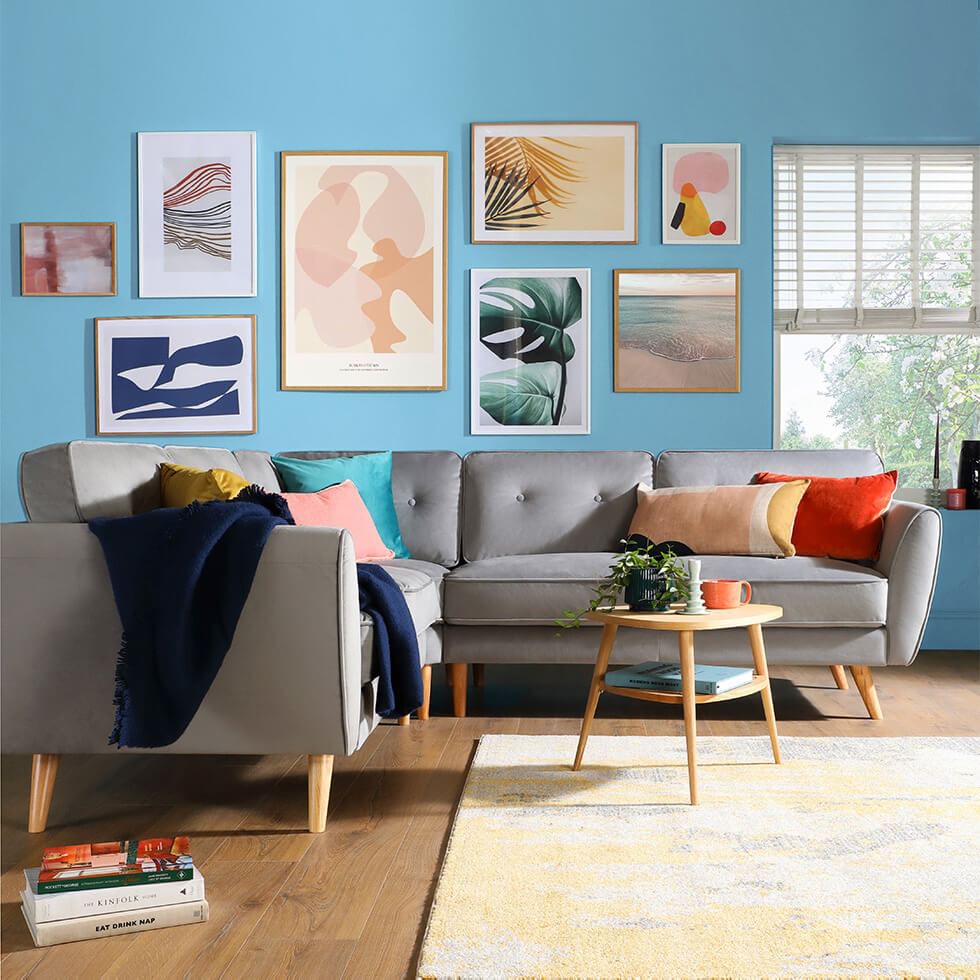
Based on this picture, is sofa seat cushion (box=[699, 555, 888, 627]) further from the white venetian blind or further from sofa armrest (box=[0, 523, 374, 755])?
the white venetian blind

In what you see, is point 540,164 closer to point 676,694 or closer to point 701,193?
point 701,193

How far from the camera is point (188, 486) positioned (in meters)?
2.82

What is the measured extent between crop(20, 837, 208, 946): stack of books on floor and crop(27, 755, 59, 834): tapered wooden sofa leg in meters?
0.48

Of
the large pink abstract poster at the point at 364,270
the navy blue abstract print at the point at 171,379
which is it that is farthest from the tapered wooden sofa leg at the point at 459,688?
the navy blue abstract print at the point at 171,379

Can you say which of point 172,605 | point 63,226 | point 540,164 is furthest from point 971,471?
point 63,226

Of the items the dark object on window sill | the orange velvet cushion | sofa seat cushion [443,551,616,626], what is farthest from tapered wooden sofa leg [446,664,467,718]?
the dark object on window sill

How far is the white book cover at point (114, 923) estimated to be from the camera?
185cm

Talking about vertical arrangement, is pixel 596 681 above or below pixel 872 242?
below

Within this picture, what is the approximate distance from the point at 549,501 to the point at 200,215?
6.55 ft

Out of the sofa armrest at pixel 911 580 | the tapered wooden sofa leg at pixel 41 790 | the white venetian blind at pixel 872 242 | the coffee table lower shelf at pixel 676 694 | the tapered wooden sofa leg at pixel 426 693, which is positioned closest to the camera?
the tapered wooden sofa leg at pixel 41 790

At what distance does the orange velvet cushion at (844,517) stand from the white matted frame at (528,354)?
46.9 inches

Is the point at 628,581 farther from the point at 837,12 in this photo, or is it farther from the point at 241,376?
the point at 837,12

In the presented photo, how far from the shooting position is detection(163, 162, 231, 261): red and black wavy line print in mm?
4645

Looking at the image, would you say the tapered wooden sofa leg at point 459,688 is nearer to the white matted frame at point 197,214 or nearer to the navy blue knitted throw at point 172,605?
the navy blue knitted throw at point 172,605
